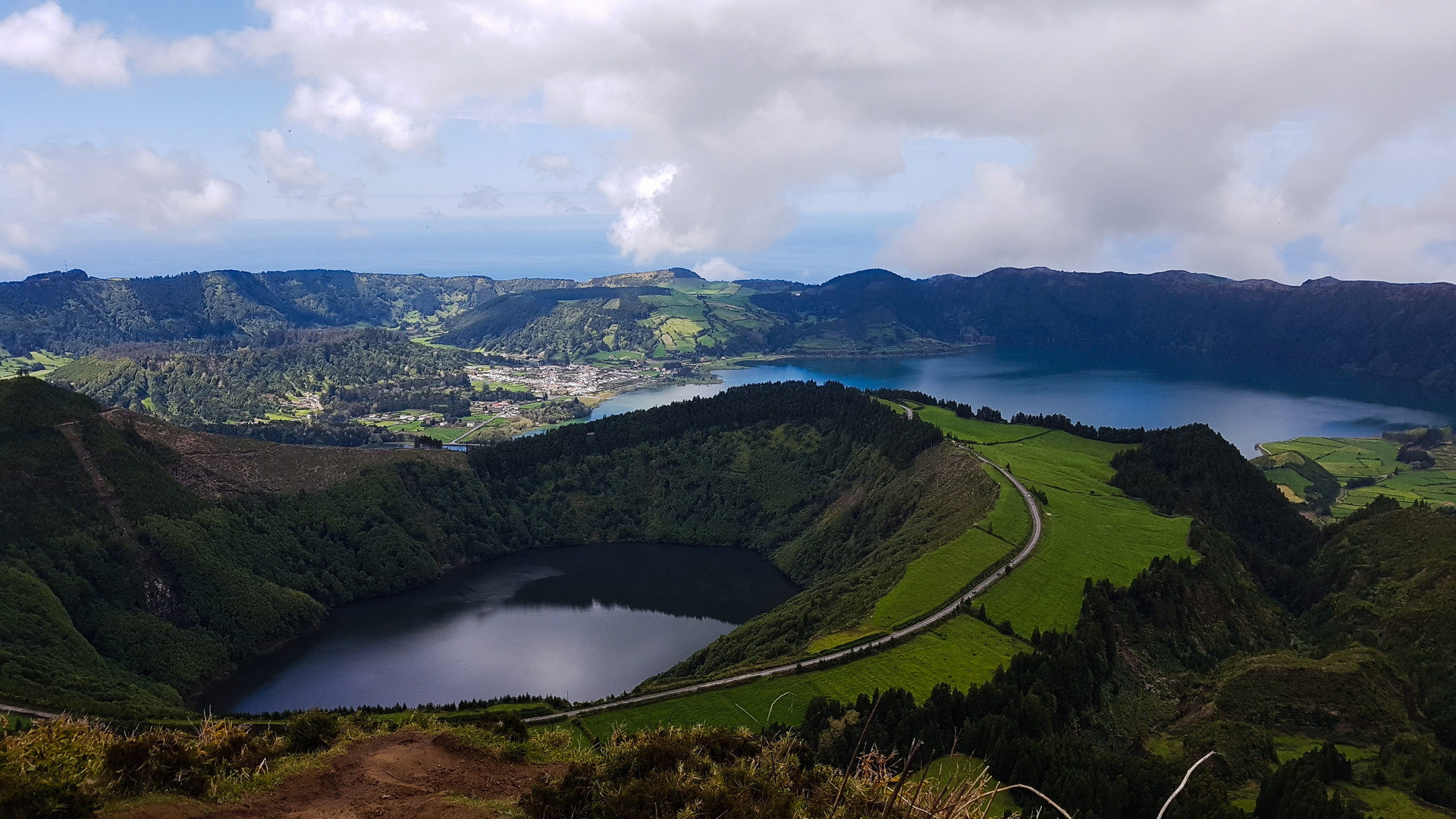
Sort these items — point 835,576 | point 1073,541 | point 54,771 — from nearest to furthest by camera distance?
point 54,771
point 1073,541
point 835,576

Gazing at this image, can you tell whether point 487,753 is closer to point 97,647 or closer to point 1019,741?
point 1019,741

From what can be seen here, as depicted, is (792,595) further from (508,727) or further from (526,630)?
(508,727)

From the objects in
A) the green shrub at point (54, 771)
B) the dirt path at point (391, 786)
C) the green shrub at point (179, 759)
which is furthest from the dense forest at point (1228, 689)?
the green shrub at point (54, 771)

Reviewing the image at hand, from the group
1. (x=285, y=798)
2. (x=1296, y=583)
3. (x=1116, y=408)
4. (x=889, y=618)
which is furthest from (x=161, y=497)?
(x=1116, y=408)

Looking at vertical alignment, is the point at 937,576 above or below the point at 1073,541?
below

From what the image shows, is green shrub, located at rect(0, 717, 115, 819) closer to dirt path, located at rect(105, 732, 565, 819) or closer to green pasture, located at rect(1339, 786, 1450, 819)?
dirt path, located at rect(105, 732, 565, 819)

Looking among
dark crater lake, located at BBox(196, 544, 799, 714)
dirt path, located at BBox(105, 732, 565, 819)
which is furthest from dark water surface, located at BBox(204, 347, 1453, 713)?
dirt path, located at BBox(105, 732, 565, 819)

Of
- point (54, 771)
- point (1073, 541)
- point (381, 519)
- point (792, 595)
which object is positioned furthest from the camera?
point (381, 519)

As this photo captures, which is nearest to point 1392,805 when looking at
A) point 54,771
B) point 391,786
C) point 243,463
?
point 391,786
